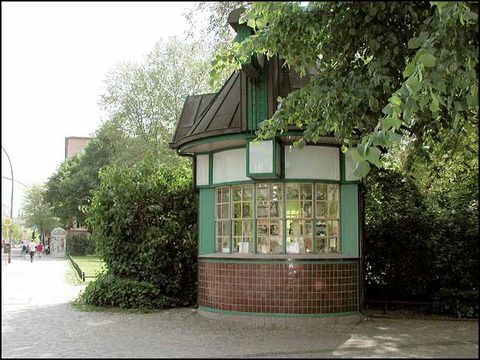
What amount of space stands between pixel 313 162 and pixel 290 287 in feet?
8.48

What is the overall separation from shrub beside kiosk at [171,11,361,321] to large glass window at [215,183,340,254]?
0.02 meters

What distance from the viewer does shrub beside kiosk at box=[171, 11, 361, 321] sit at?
11.5 metres

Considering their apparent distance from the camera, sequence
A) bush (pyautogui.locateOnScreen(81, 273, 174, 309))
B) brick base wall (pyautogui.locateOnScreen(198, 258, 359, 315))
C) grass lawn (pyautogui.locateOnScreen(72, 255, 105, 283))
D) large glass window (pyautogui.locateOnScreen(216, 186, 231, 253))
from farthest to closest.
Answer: grass lawn (pyautogui.locateOnScreen(72, 255, 105, 283))
bush (pyautogui.locateOnScreen(81, 273, 174, 309))
large glass window (pyautogui.locateOnScreen(216, 186, 231, 253))
brick base wall (pyautogui.locateOnScreen(198, 258, 359, 315))

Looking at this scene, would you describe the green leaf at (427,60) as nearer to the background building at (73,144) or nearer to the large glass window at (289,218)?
the large glass window at (289,218)

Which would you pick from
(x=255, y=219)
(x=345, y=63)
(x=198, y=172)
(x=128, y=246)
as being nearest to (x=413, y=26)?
(x=345, y=63)

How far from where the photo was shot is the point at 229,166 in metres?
12.5

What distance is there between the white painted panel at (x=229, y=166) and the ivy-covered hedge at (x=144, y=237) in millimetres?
2219

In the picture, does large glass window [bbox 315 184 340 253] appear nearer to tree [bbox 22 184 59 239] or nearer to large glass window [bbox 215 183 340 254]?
large glass window [bbox 215 183 340 254]

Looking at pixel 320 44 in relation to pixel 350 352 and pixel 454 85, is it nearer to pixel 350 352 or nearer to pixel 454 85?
pixel 454 85

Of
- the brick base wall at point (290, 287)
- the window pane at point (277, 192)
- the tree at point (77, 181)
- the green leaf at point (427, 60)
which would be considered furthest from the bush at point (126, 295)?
the tree at point (77, 181)

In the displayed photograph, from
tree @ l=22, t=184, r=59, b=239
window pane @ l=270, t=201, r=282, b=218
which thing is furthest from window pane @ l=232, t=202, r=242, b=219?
tree @ l=22, t=184, r=59, b=239

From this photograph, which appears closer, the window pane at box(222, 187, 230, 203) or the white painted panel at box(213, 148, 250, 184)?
the white painted panel at box(213, 148, 250, 184)

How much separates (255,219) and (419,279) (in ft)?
15.1

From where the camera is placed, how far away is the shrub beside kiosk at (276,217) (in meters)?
11.5
